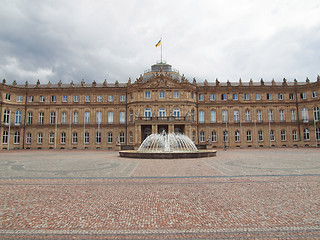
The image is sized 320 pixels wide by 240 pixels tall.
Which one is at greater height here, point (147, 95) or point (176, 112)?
point (147, 95)

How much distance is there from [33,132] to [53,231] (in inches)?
2118

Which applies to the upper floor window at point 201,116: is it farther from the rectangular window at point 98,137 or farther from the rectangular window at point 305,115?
the rectangular window at point 98,137

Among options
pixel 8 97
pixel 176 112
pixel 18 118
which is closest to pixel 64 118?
pixel 18 118

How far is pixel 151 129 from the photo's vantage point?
49.8 m

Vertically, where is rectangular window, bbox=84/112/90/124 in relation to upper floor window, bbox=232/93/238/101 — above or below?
below

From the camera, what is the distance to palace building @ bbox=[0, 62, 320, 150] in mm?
50938

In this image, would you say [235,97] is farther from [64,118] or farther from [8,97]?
[8,97]

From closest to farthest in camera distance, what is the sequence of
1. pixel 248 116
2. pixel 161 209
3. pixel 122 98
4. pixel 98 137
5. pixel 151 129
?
pixel 161 209, pixel 151 129, pixel 98 137, pixel 248 116, pixel 122 98

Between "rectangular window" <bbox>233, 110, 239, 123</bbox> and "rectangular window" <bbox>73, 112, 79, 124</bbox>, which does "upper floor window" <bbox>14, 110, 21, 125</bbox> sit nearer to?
"rectangular window" <bbox>73, 112, 79, 124</bbox>

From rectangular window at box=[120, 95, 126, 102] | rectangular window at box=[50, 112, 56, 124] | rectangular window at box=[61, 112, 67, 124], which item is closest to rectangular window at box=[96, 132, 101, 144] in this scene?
rectangular window at box=[61, 112, 67, 124]

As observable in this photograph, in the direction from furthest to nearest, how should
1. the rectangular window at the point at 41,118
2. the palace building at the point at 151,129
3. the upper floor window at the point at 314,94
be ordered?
the rectangular window at the point at 41,118 → the palace building at the point at 151,129 → the upper floor window at the point at 314,94

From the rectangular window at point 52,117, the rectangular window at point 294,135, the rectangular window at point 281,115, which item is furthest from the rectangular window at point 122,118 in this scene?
the rectangular window at point 294,135

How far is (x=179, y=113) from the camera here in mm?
49062

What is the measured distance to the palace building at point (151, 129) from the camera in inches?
2005
